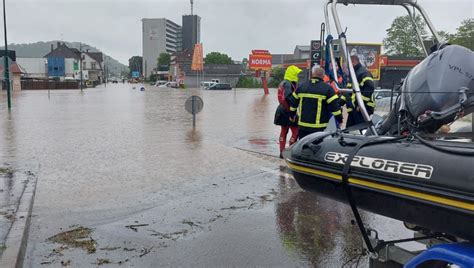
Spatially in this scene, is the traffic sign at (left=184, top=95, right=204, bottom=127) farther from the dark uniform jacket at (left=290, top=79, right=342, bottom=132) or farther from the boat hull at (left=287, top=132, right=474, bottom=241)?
the boat hull at (left=287, top=132, right=474, bottom=241)

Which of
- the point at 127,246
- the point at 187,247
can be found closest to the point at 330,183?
the point at 187,247

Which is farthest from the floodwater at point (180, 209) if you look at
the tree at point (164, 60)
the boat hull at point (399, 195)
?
the tree at point (164, 60)

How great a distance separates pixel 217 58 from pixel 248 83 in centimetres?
3315

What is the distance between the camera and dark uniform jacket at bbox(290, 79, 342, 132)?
6.94 m

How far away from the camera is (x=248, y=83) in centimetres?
8719

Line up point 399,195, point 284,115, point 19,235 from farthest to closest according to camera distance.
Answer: point 284,115, point 19,235, point 399,195

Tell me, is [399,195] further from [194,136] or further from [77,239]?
[194,136]

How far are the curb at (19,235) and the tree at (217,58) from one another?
11194 cm

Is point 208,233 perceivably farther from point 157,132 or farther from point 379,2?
point 157,132

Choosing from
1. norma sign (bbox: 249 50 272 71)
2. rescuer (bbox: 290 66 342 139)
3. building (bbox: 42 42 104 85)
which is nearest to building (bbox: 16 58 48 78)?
building (bbox: 42 42 104 85)

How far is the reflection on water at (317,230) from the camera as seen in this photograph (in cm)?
446

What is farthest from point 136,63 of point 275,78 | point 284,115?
point 284,115

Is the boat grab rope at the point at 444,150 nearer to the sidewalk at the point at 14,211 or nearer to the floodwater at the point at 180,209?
the floodwater at the point at 180,209

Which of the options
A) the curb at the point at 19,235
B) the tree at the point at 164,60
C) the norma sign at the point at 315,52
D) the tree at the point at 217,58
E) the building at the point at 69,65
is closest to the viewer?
the curb at the point at 19,235
